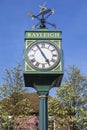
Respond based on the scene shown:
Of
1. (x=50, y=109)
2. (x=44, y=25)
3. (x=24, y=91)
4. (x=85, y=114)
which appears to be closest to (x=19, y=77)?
(x=24, y=91)

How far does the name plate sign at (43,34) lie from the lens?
11.0 metres

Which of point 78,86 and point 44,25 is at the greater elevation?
point 44,25

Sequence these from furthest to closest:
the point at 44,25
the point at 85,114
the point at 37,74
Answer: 1. the point at 85,114
2. the point at 44,25
3. the point at 37,74

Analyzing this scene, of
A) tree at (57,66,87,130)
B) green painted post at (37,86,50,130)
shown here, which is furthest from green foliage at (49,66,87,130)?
green painted post at (37,86,50,130)

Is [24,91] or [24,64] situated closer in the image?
[24,64]

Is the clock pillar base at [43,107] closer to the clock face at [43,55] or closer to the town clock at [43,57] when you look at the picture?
the town clock at [43,57]

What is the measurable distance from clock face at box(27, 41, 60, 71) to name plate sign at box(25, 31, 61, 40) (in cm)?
17

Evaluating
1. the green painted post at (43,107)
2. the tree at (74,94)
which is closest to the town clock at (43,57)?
the green painted post at (43,107)

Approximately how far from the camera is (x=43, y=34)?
36.3 ft

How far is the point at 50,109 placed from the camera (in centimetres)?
3009

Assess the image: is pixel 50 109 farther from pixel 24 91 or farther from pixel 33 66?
pixel 33 66

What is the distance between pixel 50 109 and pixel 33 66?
1964 cm

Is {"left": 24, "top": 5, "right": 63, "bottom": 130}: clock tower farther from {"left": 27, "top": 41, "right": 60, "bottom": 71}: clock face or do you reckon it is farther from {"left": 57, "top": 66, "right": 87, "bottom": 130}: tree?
{"left": 57, "top": 66, "right": 87, "bottom": 130}: tree

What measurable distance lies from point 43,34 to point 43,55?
600 millimetres
